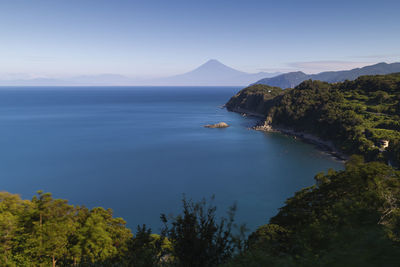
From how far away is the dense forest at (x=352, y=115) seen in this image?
58.7 meters

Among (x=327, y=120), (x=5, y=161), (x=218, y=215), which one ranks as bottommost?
(x=218, y=215)

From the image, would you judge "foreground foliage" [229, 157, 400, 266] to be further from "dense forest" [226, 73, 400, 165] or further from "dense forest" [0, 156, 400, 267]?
"dense forest" [226, 73, 400, 165]

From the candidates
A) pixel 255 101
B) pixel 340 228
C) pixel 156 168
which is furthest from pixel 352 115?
pixel 255 101

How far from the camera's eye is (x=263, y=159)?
6475 cm

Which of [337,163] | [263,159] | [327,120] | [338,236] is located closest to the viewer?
[338,236]

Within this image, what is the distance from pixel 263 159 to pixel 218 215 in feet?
106

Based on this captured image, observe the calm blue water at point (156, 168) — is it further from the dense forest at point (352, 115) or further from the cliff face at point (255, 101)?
the cliff face at point (255, 101)

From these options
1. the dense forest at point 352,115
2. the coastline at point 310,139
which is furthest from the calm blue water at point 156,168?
the dense forest at point 352,115

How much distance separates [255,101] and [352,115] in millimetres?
82730

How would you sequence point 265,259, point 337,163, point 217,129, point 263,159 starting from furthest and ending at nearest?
point 217,129
point 263,159
point 337,163
point 265,259

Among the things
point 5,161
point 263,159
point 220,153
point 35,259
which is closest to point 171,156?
point 220,153

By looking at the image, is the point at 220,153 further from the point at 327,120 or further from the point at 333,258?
the point at 333,258

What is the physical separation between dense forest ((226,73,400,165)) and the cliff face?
21946 millimetres

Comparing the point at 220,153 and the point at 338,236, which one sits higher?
the point at 338,236
